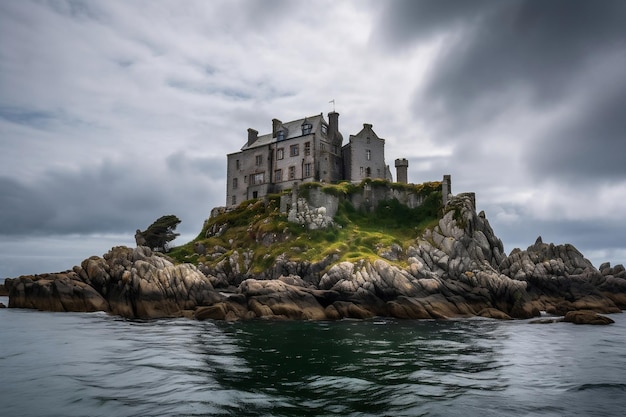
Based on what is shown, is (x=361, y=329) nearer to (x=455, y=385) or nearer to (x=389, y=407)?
(x=455, y=385)

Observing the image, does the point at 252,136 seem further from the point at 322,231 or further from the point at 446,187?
the point at 446,187

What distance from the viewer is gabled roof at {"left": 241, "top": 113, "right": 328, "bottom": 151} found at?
80438mm

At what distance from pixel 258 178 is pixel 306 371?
65.0 meters

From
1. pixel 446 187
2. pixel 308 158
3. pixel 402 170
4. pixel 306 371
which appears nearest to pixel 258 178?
pixel 308 158

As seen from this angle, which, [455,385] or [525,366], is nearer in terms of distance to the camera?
[455,385]

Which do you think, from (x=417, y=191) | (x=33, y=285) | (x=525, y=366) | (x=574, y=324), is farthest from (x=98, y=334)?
(x=417, y=191)

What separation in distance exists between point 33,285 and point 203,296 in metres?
20.4

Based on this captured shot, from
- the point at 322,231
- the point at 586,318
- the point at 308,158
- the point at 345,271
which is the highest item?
the point at 308,158

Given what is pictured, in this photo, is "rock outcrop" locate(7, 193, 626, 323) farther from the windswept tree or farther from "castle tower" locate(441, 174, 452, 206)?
the windswept tree

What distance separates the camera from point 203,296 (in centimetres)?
4947

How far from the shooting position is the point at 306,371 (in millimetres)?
22141

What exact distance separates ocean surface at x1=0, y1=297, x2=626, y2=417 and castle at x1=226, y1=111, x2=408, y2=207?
4543 centimetres

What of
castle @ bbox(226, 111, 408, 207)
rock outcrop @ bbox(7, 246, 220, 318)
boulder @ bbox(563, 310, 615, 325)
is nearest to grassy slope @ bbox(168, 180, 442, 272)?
castle @ bbox(226, 111, 408, 207)

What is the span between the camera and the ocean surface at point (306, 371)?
16.4m
